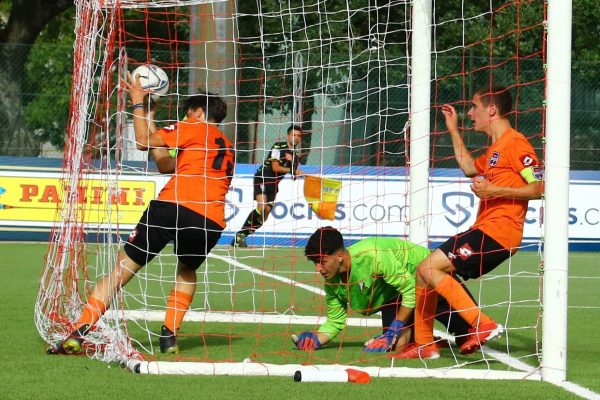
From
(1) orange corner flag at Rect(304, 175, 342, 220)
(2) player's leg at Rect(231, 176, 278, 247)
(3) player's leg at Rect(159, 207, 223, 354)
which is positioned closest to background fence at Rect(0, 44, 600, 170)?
(2) player's leg at Rect(231, 176, 278, 247)

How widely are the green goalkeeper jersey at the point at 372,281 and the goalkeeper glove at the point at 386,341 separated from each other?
0.17 metres

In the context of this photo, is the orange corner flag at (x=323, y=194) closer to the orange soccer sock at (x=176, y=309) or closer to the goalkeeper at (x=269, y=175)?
the goalkeeper at (x=269, y=175)

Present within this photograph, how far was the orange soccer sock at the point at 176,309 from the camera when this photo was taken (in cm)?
793

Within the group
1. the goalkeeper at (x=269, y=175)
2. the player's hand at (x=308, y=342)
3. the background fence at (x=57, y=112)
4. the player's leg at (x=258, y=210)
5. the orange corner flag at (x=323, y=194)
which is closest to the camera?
the player's hand at (x=308, y=342)

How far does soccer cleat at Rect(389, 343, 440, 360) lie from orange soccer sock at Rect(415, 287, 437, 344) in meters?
0.04

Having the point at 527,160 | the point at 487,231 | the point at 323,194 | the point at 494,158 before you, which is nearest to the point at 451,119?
the point at 494,158

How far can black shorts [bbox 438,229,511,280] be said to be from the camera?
759cm

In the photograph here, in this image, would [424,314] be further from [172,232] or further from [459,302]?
[172,232]

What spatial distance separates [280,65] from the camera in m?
18.1

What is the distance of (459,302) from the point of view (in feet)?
25.2

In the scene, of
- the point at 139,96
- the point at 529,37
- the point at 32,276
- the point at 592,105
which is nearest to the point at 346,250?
the point at 139,96

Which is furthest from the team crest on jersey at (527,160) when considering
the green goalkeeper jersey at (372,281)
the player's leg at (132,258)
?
the player's leg at (132,258)

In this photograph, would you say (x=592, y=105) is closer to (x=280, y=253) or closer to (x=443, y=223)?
(x=443, y=223)

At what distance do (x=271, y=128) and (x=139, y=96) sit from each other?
36.2ft
